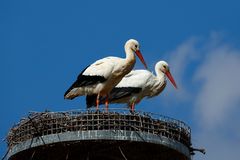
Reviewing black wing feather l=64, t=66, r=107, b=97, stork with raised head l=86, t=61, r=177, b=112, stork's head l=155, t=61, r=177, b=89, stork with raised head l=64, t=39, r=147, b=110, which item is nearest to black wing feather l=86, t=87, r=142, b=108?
stork with raised head l=86, t=61, r=177, b=112

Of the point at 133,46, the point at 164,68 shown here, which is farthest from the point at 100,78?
the point at 164,68

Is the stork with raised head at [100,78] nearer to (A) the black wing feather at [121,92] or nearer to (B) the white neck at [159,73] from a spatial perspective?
(A) the black wing feather at [121,92]

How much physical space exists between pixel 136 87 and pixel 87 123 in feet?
15.3

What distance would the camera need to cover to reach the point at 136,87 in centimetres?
3700

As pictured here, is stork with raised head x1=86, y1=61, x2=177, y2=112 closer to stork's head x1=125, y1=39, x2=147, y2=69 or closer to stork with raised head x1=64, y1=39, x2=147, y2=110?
stork's head x1=125, y1=39, x2=147, y2=69

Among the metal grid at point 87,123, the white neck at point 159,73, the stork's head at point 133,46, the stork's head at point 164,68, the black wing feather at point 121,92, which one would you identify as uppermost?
the stork's head at point 164,68

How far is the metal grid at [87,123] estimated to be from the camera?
32.7 m

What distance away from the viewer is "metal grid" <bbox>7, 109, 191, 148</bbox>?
32719mm

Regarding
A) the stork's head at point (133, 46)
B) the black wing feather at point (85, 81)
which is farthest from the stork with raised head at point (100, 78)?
the stork's head at point (133, 46)

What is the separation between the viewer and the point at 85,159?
117ft

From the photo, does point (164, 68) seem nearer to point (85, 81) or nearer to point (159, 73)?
point (159, 73)

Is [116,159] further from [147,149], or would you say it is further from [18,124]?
[18,124]

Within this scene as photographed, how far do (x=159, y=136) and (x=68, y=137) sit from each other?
301 cm

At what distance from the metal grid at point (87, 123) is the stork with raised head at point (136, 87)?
11.8 ft
